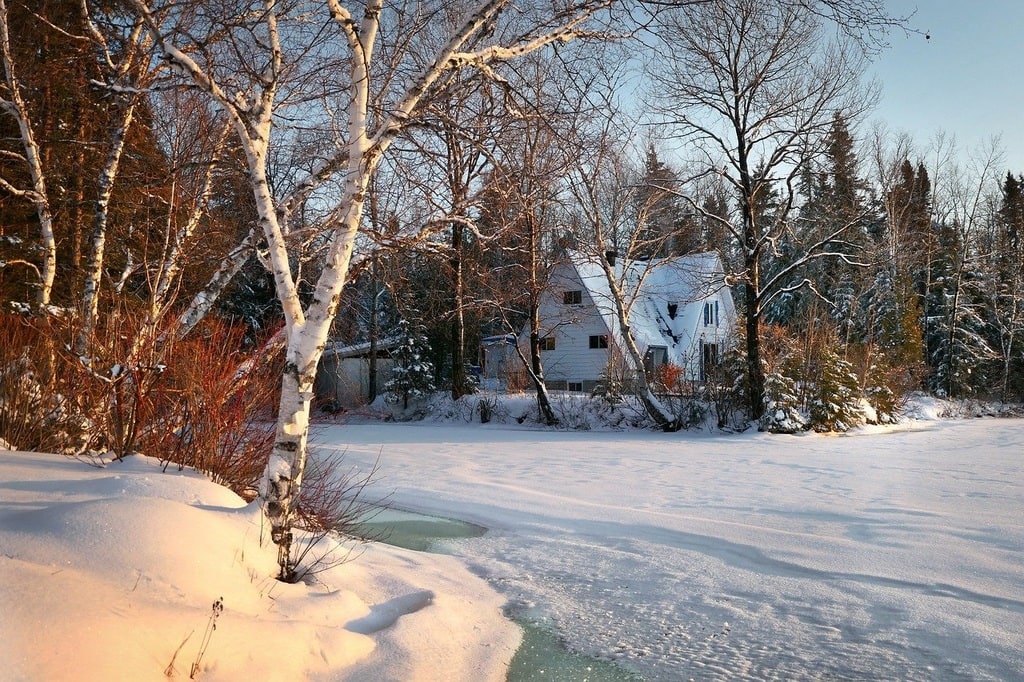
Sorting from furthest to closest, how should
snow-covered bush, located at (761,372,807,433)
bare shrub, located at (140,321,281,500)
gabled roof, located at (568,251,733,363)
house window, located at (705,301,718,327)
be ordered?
1. house window, located at (705,301,718,327)
2. gabled roof, located at (568,251,733,363)
3. snow-covered bush, located at (761,372,807,433)
4. bare shrub, located at (140,321,281,500)

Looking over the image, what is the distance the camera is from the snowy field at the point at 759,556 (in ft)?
15.5

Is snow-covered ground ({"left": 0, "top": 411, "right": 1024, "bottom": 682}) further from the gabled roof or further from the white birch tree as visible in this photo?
the gabled roof

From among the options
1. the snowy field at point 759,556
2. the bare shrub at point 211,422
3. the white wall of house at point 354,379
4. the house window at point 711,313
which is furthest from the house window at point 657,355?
the bare shrub at point 211,422

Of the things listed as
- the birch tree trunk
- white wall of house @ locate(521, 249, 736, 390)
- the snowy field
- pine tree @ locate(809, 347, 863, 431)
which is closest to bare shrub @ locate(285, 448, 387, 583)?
the snowy field

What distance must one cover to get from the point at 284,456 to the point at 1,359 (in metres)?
4.66

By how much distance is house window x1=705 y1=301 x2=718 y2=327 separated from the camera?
120 ft

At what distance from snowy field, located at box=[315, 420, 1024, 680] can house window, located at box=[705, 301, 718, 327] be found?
75.0 feet

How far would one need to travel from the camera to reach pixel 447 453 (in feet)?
50.9

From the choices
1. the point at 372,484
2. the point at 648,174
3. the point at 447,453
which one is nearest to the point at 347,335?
the point at 447,453

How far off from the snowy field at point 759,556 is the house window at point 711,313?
22.9 m

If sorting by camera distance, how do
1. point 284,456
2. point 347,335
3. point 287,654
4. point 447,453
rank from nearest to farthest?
point 287,654 < point 284,456 < point 447,453 < point 347,335

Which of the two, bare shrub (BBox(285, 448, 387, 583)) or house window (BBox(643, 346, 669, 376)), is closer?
bare shrub (BBox(285, 448, 387, 583))

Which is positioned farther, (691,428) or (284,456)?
(691,428)

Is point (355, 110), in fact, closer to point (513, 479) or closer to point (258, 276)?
point (513, 479)
